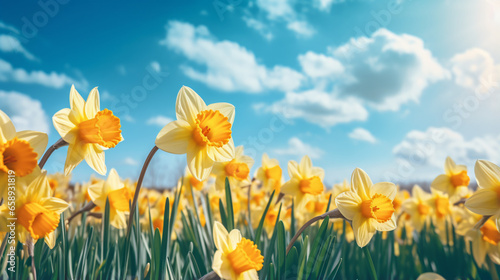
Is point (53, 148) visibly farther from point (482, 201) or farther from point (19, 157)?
point (482, 201)

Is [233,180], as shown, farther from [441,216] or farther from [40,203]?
[441,216]

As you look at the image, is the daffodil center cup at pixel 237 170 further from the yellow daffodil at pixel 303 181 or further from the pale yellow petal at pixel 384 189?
the pale yellow petal at pixel 384 189

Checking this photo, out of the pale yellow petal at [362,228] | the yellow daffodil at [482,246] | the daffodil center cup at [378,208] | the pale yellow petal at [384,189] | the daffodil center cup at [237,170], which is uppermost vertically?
the daffodil center cup at [237,170]

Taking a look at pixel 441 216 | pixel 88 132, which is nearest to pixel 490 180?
pixel 88 132

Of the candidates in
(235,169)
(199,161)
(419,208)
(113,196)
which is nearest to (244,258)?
(199,161)

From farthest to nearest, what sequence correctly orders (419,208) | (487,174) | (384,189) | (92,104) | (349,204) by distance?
(419,208), (487,174), (384,189), (349,204), (92,104)

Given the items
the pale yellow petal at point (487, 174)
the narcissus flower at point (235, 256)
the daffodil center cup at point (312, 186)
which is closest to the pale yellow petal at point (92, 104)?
the narcissus flower at point (235, 256)

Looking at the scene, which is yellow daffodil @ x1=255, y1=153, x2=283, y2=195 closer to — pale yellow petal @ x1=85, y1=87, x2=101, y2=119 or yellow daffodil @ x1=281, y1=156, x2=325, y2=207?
yellow daffodil @ x1=281, y1=156, x2=325, y2=207
